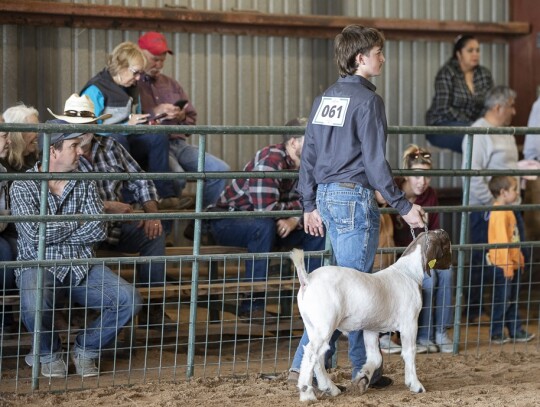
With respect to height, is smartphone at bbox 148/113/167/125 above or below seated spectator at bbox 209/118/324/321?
above

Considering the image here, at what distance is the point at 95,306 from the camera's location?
5844 mm

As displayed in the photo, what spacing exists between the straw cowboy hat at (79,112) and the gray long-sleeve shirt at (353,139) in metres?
1.57

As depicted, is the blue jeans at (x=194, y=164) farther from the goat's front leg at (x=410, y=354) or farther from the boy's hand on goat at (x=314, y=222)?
the goat's front leg at (x=410, y=354)

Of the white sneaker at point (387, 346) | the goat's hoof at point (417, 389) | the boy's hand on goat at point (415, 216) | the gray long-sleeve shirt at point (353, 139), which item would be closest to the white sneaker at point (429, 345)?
the white sneaker at point (387, 346)

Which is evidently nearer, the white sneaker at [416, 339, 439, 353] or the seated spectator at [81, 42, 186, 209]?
the white sneaker at [416, 339, 439, 353]

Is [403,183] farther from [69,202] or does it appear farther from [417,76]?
[417,76]

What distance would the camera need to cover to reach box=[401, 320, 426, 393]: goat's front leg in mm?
5270

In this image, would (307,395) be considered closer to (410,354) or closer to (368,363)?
(368,363)

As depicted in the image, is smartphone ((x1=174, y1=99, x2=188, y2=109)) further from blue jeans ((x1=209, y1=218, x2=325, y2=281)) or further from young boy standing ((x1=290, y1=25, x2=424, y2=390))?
young boy standing ((x1=290, y1=25, x2=424, y2=390))

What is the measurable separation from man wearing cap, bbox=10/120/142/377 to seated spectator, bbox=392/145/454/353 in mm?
1962

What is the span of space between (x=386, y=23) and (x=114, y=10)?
2521mm

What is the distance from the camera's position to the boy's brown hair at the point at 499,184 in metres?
7.51

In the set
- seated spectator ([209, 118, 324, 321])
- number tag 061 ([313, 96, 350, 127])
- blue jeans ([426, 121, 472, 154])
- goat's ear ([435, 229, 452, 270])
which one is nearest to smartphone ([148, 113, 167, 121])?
seated spectator ([209, 118, 324, 321])

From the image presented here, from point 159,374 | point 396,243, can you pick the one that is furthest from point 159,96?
point 159,374
